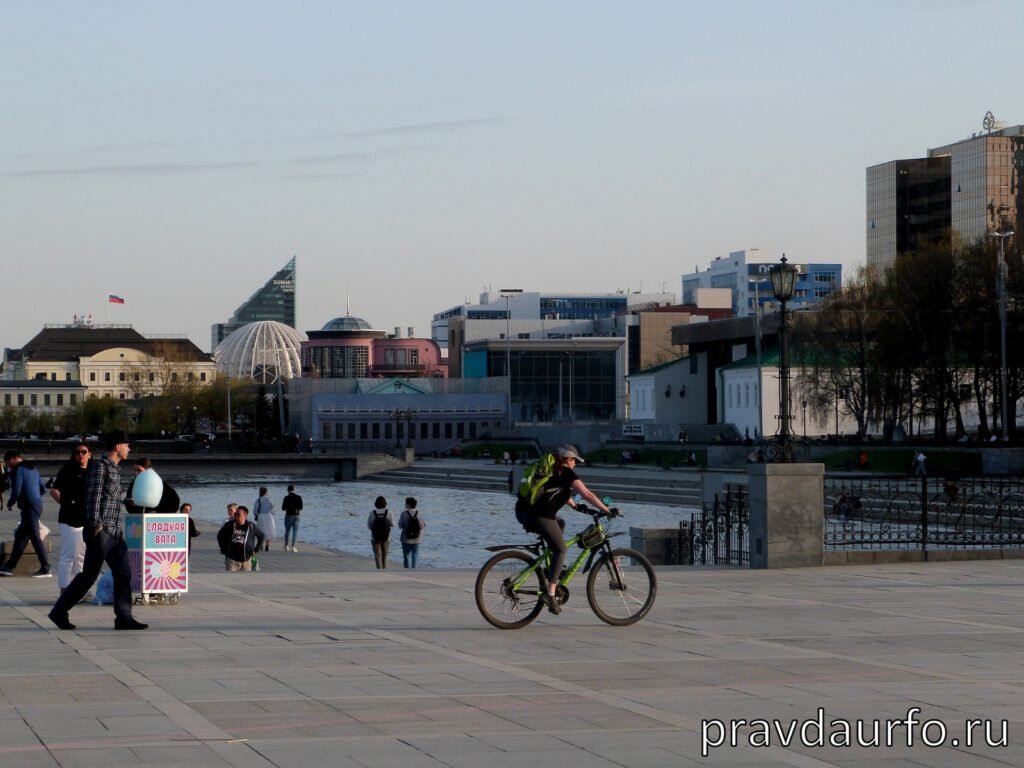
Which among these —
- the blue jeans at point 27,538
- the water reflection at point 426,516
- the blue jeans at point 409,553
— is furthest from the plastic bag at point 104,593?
the water reflection at point 426,516

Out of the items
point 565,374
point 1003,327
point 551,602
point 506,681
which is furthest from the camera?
point 565,374

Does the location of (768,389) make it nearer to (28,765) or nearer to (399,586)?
(399,586)

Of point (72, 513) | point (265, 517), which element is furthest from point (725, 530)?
point (265, 517)

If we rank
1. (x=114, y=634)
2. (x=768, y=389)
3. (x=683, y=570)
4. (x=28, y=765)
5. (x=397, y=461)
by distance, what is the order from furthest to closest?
(x=397, y=461)
(x=768, y=389)
(x=683, y=570)
(x=114, y=634)
(x=28, y=765)

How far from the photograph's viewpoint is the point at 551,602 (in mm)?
14375

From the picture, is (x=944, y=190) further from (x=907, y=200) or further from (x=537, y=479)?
(x=537, y=479)

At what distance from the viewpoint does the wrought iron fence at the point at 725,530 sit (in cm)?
2330

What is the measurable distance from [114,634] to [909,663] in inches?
256

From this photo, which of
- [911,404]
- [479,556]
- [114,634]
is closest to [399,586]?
[114,634]

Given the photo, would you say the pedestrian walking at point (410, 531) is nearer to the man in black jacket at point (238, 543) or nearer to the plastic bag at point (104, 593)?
the man in black jacket at point (238, 543)


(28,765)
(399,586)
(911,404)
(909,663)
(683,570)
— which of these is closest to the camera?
(28,765)

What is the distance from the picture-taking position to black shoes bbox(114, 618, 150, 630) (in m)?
14.4

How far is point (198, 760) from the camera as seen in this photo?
8.28 m

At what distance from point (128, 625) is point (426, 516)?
52.6 meters
